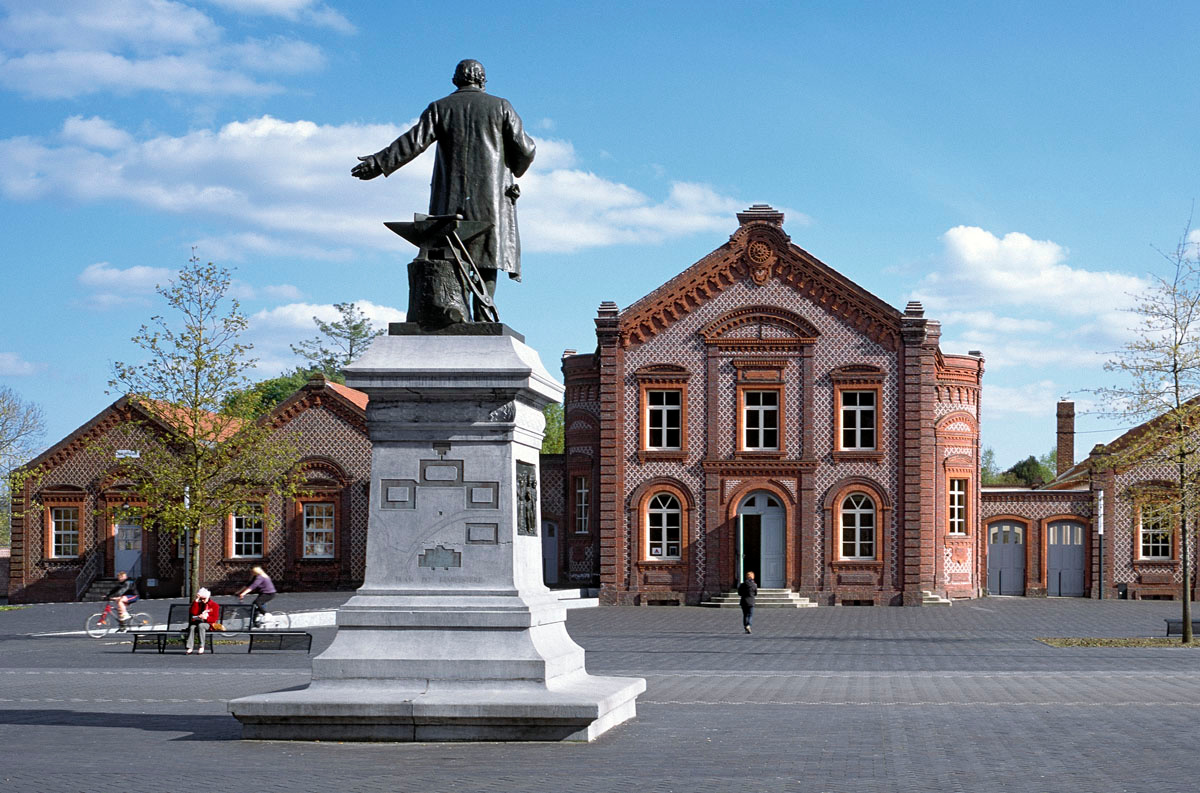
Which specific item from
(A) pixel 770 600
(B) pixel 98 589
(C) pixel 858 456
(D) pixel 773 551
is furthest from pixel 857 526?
(B) pixel 98 589

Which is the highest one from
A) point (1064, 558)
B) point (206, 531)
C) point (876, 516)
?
point (876, 516)

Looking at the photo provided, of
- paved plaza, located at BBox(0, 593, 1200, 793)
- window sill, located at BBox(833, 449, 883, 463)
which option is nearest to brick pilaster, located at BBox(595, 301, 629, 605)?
window sill, located at BBox(833, 449, 883, 463)

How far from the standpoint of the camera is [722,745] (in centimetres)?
1084

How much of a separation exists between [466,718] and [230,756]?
5.40 ft

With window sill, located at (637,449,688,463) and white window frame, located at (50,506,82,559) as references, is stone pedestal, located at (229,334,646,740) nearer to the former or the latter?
window sill, located at (637,449,688,463)

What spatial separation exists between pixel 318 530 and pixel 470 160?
125 ft

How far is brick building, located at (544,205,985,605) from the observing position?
42.8 metres

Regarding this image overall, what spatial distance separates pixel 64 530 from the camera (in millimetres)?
50094

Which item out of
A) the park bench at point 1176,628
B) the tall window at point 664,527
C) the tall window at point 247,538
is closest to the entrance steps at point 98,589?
the tall window at point 247,538

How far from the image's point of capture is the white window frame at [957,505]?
150 feet

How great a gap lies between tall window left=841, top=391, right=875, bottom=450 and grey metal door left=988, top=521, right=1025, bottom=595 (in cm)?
880

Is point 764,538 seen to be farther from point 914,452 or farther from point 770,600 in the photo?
point 914,452

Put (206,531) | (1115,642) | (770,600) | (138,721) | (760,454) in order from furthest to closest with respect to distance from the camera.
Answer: (206,531)
(760,454)
(770,600)
(1115,642)
(138,721)

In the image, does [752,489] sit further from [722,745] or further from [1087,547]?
[722,745]
